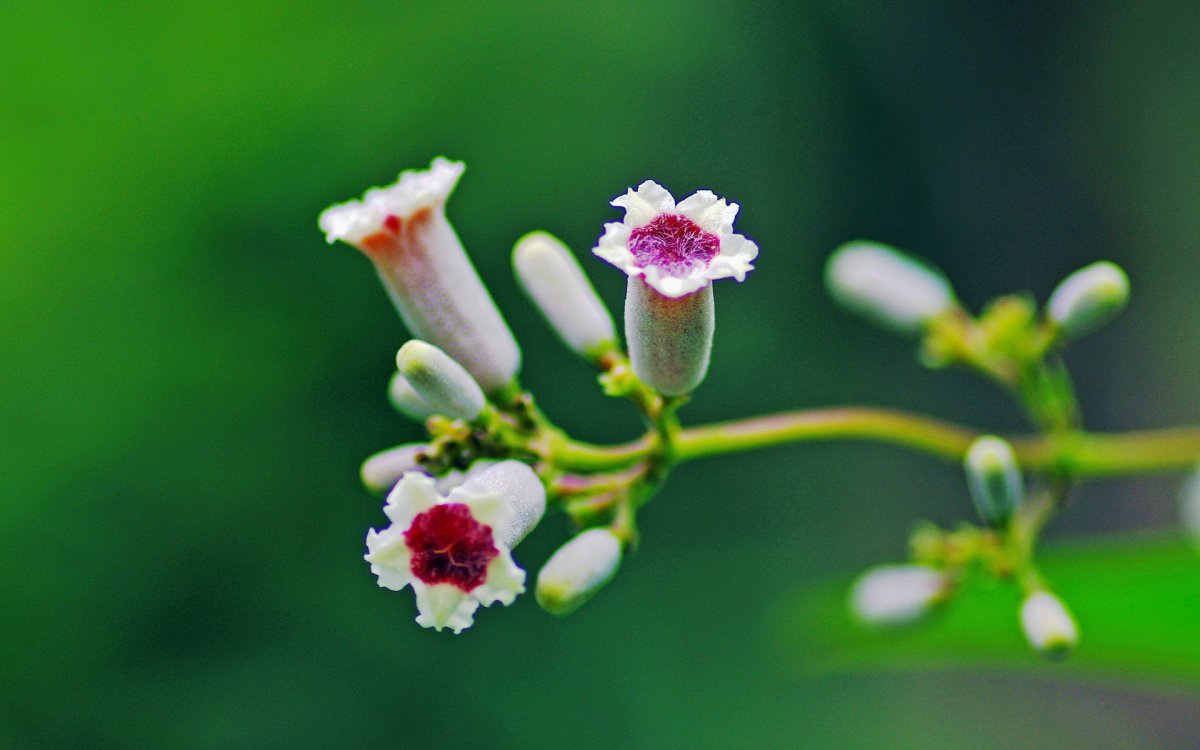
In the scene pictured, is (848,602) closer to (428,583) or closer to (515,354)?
(515,354)

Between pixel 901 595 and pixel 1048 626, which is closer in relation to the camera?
pixel 1048 626

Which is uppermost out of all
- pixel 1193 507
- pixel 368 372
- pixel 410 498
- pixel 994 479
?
pixel 368 372

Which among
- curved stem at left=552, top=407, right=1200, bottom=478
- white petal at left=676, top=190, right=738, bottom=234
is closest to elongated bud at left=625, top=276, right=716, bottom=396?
white petal at left=676, top=190, right=738, bottom=234

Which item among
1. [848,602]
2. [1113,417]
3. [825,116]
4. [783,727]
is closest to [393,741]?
[783,727]

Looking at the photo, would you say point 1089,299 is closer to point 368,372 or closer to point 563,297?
point 563,297

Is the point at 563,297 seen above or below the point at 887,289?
below

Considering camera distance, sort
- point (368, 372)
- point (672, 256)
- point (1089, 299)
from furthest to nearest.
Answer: point (368, 372), point (1089, 299), point (672, 256)

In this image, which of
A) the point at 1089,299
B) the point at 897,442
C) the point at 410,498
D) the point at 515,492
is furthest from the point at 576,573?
the point at 1089,299

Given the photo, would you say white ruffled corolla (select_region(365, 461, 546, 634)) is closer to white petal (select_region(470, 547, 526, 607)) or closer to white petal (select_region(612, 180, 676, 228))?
white petal (select_region(470, 547, 526, 607))
